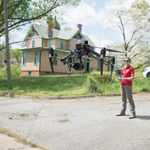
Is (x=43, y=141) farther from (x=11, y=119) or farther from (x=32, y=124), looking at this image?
(x=11, y=119)

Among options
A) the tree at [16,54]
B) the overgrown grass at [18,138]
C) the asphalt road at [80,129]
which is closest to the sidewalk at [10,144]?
the overgrown grass at [18,138]

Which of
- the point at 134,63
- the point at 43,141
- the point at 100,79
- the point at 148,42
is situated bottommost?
the point at 43,141

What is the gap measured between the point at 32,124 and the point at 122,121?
3.01 metres

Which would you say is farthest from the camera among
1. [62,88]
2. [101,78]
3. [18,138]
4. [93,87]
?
[62,88]

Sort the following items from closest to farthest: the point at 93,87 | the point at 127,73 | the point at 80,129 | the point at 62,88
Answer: the point at 80,129 < the point at 127,73 < the point at 93,87 < the point at 62,88

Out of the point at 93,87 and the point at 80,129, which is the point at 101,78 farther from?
the point at 80,129

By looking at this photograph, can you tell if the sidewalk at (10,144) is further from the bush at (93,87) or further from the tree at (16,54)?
the tree at (16,54)

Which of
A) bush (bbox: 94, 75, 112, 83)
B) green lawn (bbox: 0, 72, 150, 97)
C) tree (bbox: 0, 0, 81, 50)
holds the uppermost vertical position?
tree (bbox: 0, 0, 81, 50)

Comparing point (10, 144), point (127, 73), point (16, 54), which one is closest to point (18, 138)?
point (10, 144)

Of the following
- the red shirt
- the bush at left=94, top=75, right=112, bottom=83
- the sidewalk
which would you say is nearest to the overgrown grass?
the sidewalk

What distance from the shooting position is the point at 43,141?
4.52 metres

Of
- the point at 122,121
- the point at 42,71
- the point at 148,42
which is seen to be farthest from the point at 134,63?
the point at 122,121

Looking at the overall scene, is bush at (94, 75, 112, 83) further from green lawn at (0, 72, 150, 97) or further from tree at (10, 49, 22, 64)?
tree at (10, 49, 22, 64)

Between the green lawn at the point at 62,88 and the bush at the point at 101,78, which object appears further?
the bush at the point at 101,78
